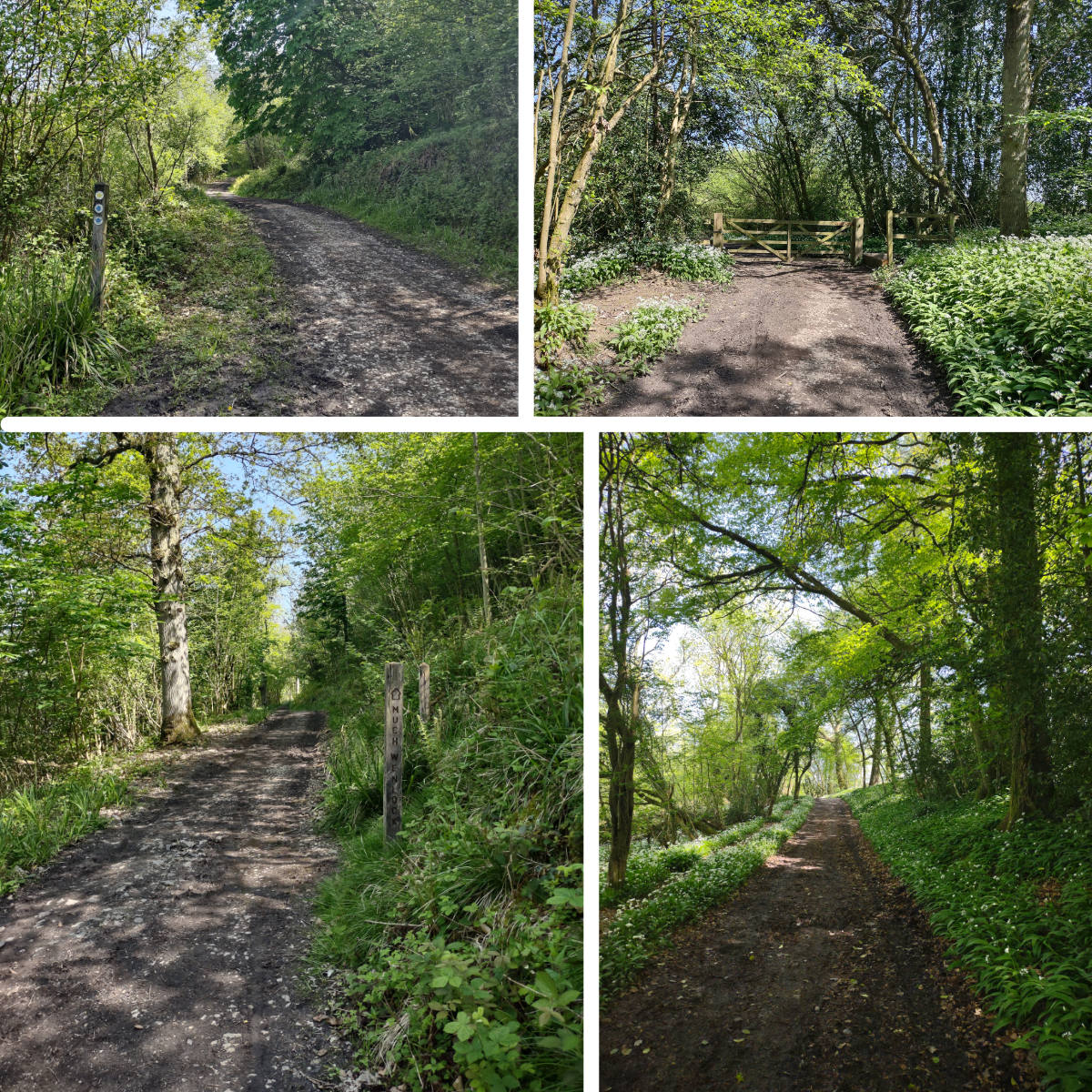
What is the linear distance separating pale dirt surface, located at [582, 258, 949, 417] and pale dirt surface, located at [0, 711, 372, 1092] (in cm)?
325

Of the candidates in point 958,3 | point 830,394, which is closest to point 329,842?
point 830,394

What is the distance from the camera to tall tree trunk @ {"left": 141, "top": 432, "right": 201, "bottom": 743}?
171 inches

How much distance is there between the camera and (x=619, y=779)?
3309mm

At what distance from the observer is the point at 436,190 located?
10.8ft

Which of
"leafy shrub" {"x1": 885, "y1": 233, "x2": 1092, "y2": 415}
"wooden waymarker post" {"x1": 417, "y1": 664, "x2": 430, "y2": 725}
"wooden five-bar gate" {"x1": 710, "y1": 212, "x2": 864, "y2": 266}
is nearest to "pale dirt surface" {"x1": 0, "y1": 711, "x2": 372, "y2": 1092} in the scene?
"wooden waymarker post" {"x1": 417, "y1": 664, "x2": 430, "y2": 725}

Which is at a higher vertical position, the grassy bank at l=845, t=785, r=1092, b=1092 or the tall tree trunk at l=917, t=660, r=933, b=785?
the tall tree trunk at l=917, t=660, r=933, b=785

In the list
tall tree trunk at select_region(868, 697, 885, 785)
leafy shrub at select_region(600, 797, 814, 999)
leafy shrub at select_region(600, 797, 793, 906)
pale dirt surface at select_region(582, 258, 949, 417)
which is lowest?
leafy shrub at select_region(600, 797, 814, 999)

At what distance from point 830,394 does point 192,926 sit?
4269 millimetres

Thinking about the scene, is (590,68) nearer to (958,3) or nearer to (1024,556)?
(958,3)

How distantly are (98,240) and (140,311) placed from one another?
1.45ft

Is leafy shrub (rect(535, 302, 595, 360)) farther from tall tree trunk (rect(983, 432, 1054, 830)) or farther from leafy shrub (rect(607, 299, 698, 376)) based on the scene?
tall tree trunk (rect(983, 432, 1054, 830))

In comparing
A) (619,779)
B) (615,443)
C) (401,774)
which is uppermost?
(615,443)

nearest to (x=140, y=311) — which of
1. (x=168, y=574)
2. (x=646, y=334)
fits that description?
(x=168, y=574)

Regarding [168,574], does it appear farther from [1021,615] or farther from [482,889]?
[1021,615]
